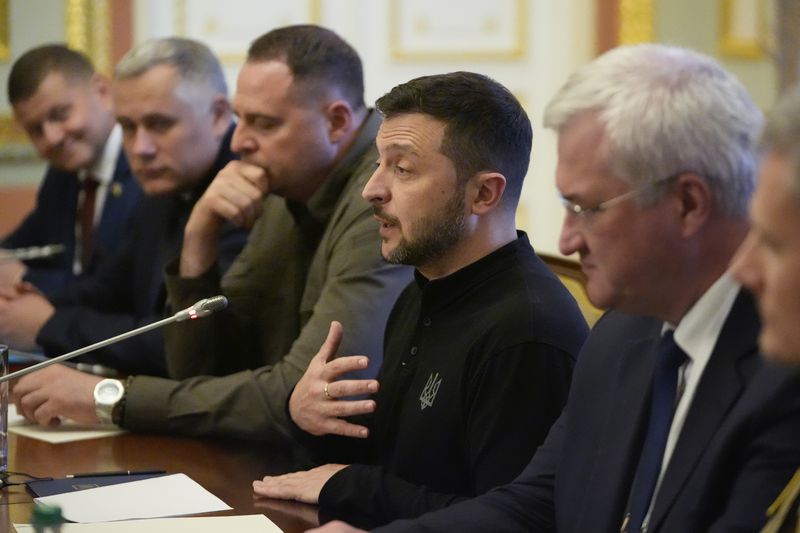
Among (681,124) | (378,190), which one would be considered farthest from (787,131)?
(378,190)

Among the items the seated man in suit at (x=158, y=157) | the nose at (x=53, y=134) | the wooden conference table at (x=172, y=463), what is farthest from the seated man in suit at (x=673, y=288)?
the nose at (x=53, y=134)

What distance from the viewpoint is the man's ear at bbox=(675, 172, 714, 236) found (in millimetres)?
1579

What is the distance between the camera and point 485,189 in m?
2.15

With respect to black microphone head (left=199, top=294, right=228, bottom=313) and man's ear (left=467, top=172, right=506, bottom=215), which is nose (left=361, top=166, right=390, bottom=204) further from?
black microphone head (left=199, top=294, right=228, bottom=313)

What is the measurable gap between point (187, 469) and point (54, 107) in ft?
7.38

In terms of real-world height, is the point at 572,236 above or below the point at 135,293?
above

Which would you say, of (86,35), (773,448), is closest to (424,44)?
(86,35)

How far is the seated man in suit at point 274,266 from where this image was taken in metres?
2.51

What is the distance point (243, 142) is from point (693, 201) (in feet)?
4.86

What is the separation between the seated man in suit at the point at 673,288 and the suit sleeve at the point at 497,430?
197 millimetres

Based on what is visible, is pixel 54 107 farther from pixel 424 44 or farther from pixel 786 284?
pixel 786 284

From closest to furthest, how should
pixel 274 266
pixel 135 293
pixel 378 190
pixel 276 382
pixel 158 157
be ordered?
1. pixel 378 190
2. pixel 276 382
3. pixel 274 266
4. pixel 158 157
5. pixel 135 293

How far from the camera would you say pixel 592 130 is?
5.38 ft

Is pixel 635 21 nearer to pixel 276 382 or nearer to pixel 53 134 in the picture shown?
pixel 53 134
